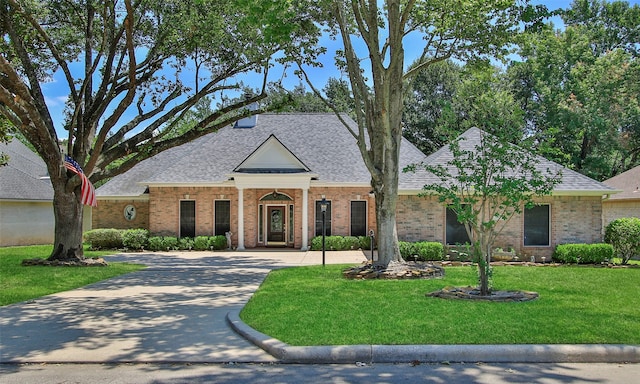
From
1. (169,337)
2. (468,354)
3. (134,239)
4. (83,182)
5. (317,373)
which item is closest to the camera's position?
(317,373)

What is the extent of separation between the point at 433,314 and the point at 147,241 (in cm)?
1966

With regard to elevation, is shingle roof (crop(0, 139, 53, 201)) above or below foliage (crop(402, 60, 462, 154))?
below

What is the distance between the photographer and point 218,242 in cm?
2531

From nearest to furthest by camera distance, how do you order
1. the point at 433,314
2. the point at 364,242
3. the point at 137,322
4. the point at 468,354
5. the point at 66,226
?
1. the point at 468,354
2. the point at 433,314
3. the point at 137,322
4. the point at 66,226
5. the point at 364,242

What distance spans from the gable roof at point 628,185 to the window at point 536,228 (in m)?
6.31

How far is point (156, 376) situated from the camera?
6203 millimetres

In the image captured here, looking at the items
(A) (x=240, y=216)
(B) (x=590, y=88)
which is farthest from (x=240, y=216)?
(B) (x=590, y=88)

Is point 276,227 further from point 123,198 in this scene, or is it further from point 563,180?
point 563,180

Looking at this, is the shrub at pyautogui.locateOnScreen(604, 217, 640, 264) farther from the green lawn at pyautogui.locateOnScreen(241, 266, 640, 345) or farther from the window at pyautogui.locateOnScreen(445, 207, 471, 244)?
the green lawn at pyautogui.locateOnScreen(241, 266, 640, 345)

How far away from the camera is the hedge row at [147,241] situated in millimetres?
25234

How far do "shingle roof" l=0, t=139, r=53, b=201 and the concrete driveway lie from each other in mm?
16403

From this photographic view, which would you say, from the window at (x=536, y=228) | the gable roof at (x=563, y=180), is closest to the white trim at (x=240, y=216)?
the gable roof at (x=563, y=180)

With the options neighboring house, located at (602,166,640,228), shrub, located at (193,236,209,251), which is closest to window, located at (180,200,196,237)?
shrub, located at (193,236,209,251)

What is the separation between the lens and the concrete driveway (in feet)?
23.0
